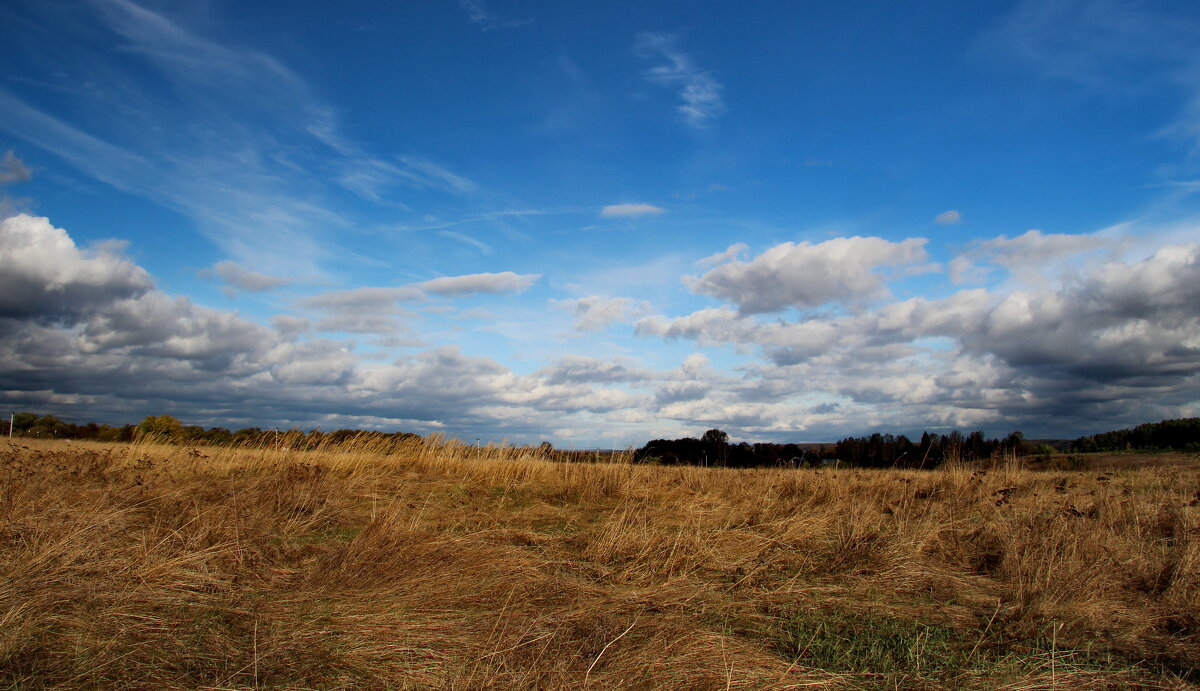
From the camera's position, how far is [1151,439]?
1911cm

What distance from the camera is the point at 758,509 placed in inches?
324

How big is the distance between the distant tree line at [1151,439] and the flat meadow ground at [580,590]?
39.3 ft

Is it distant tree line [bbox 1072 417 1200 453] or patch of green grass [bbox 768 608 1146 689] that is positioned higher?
distant tree line [bbox 1072 417 1200 453]

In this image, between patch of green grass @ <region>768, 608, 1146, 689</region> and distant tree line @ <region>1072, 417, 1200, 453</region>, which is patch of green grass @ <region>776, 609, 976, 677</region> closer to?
patch of green grass @ <region>768, 608, 1146, 689</region>

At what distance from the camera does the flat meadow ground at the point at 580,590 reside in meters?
3.31

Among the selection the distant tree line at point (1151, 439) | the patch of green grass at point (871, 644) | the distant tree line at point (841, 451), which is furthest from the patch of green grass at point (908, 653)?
the distant tree line at point (1151, 439)

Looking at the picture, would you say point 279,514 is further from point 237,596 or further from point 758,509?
point 758,509

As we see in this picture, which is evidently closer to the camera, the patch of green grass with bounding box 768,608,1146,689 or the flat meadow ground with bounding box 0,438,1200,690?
A: the flat meadow ground with bounding box 0,438,1200,690

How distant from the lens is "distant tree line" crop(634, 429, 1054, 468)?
16.7 metres

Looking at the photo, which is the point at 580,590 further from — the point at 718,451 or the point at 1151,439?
the point at 1151,439

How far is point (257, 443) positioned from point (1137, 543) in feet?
49.4

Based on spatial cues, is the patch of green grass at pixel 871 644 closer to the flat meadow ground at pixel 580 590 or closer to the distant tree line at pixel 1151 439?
the flat meadow ground at pixel 580 590

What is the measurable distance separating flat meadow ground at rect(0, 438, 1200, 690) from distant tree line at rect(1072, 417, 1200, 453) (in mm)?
11984

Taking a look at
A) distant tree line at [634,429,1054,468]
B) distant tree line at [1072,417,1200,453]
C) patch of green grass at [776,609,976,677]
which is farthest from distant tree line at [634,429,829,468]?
patch of green grass at [776,609,976,677]
